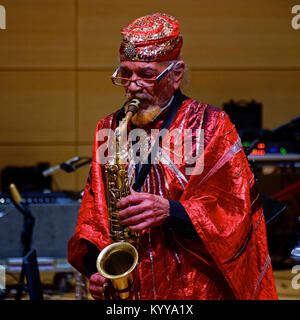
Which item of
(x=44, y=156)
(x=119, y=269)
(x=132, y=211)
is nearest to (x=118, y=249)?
(x=119, y=269)

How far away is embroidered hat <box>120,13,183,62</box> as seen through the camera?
5.05ft

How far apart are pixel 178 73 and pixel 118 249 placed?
25.3 inches

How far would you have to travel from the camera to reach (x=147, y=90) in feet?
5.07

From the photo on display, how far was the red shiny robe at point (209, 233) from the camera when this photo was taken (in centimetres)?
144

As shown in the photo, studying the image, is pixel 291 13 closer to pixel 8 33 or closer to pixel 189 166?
pixel 8 33

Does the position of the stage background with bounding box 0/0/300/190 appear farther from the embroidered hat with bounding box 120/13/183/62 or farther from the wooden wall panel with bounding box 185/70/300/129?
the embroidered hat with bounding box 120/13/183/62

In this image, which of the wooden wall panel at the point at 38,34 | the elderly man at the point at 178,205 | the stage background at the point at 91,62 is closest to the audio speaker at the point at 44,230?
the stage background at the point at 91,62

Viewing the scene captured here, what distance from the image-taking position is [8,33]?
14.1 feet

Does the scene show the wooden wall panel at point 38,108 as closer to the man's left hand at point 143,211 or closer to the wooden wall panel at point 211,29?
the wooden wall panel at point 211,29

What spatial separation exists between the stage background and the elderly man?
282 cm
